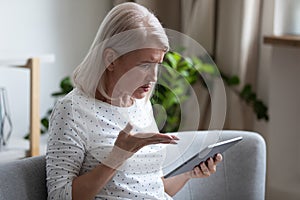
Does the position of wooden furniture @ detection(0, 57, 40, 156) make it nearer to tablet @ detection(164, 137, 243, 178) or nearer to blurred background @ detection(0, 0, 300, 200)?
blurred background @ detection(0, 0, 300, 200)

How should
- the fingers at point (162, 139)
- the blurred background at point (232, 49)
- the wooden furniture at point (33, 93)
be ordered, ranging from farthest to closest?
the blurred background at point (232, 49)
the wooden furniture at point (33, 93)
the fingers at point (162, 139)

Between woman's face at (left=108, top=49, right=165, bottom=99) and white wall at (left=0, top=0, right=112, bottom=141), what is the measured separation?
1.35m

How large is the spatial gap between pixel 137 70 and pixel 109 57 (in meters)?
0.07

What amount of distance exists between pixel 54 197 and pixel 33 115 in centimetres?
103

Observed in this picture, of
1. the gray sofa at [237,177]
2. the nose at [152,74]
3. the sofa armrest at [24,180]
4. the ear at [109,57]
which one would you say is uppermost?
the ear at [109,57]

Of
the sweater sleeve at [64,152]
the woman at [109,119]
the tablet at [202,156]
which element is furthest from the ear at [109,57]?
the tablet at [202,156]

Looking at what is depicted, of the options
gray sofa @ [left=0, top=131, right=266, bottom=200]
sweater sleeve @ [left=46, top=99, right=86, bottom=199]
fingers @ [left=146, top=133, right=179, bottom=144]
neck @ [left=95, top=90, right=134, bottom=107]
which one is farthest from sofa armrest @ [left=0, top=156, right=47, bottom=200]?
gray sofa @ [left=0, top=131, right=266, bottom=200]

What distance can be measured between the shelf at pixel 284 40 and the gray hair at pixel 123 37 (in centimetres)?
119

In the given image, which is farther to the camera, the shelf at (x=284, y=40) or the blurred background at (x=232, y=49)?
the blurred background at (x=232, y=49)

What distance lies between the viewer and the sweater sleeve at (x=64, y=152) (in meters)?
1.28

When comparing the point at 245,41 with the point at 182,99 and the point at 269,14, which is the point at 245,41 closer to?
the point at 269,14

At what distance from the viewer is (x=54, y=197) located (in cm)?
129

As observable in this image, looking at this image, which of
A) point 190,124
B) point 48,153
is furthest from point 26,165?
point 190,124

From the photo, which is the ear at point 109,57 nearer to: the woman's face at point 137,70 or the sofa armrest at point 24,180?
the woman's face at point 137,70
